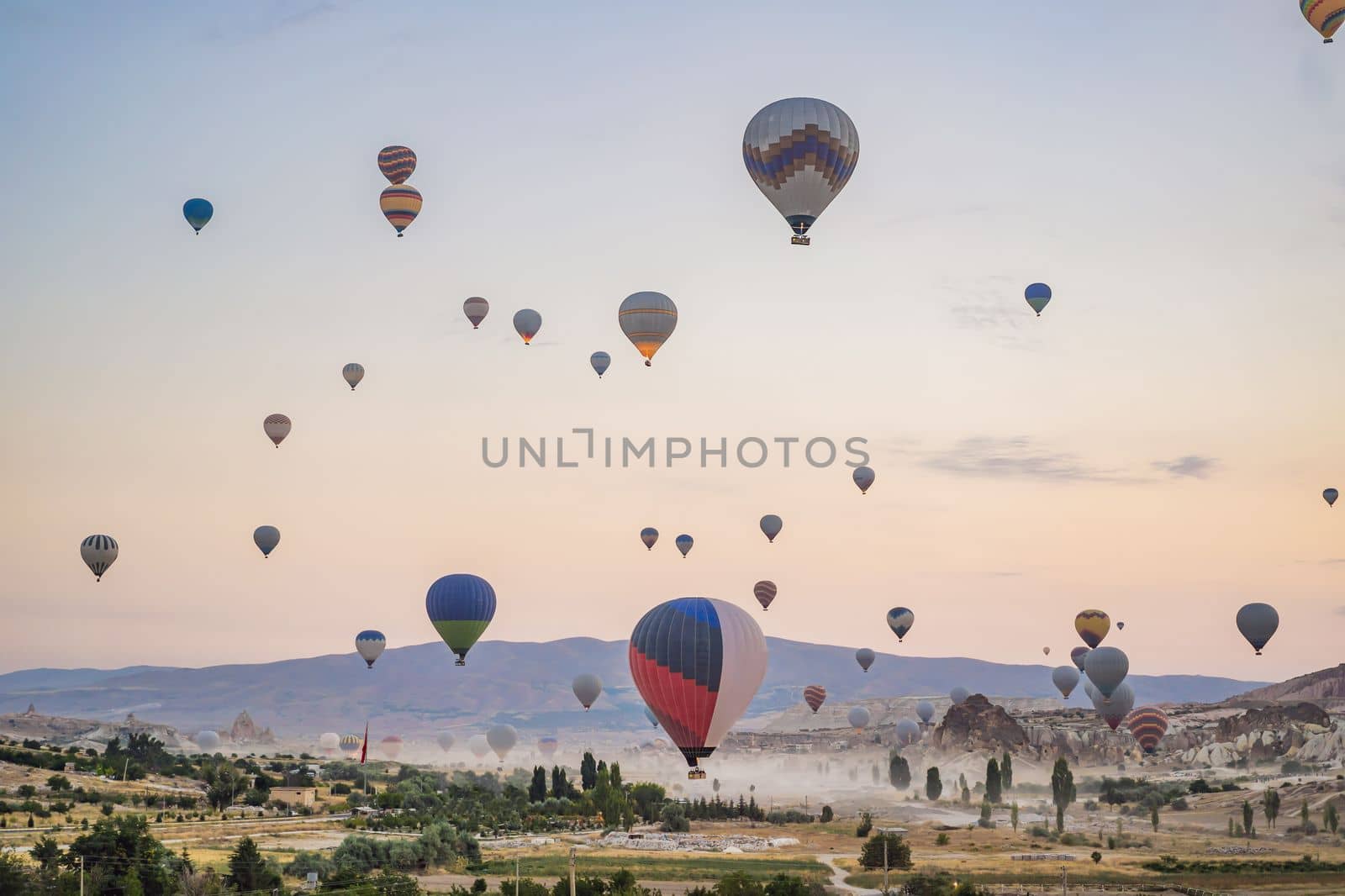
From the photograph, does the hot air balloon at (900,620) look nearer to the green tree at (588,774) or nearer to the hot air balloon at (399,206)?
the green tree at (588,774)

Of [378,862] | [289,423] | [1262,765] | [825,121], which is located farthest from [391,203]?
[1262,765]

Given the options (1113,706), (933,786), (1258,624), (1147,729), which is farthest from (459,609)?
(933,786)

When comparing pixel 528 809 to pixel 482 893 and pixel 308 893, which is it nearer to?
pixel 482 893

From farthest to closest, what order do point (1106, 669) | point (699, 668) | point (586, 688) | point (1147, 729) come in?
point (1147, 729)
point (586, 688)
point (1106, 669)
point (699, 668)

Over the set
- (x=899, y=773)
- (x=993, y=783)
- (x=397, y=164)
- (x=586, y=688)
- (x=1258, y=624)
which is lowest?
(x=993, y=783)

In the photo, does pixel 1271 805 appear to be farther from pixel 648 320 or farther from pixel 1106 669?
pixel 648 320

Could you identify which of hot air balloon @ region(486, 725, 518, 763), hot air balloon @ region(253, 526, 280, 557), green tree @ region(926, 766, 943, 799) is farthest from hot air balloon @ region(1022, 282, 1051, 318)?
hot air balloon @ region(486, 725, 518, 763)

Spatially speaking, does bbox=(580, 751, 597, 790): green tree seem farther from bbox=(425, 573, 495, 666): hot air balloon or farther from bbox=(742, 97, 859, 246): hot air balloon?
bbox=(742, 97, 859, 246): hot air balloon
